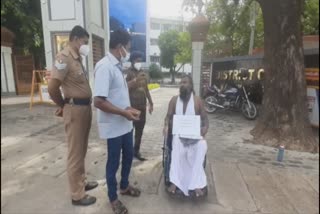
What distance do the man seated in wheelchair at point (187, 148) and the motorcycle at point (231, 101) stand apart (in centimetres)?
402

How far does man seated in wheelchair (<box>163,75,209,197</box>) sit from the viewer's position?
2377 mm

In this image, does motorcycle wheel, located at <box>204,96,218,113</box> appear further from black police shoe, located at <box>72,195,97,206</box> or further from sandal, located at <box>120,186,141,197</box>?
black police shoe, located at <box>72,195,97,206</box>

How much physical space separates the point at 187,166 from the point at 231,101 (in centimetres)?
477

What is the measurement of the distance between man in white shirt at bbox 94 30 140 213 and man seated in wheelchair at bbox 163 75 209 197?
49 cm

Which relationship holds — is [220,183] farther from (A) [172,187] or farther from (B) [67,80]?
(B) [67,80]

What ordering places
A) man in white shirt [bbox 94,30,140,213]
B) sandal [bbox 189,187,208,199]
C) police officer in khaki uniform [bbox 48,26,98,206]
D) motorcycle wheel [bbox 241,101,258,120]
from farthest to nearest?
motorcycle wheel [bbox 241,101,258,120]
sandal [bbox 189,187,208,199]
police officer in khaki uniform [bbox 48,26,98,206]
man in white shirt [bbox 94,30,140,213]

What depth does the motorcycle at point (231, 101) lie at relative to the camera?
248 inches

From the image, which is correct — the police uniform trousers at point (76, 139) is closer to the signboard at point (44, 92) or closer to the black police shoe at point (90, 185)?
the black police shoe at point (90, 185)

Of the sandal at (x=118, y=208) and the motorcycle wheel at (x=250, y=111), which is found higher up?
the motorcycle wheel at (x=250, y=111)

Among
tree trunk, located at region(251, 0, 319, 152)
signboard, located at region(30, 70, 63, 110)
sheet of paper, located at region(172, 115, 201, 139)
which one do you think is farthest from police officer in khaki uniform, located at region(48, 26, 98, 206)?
signboard, located at region(30, 70, 63, 110)

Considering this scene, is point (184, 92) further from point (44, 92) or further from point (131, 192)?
point (44, 92)

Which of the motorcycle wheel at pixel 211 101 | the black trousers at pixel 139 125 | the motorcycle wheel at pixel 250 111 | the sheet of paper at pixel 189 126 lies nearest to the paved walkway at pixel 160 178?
the black trousers at pixel 139 125

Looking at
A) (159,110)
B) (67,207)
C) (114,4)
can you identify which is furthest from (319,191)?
(159,110)

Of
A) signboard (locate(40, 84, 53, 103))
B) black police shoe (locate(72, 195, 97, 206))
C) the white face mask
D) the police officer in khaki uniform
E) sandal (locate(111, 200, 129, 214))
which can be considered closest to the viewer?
the police officer in khaki uniform
